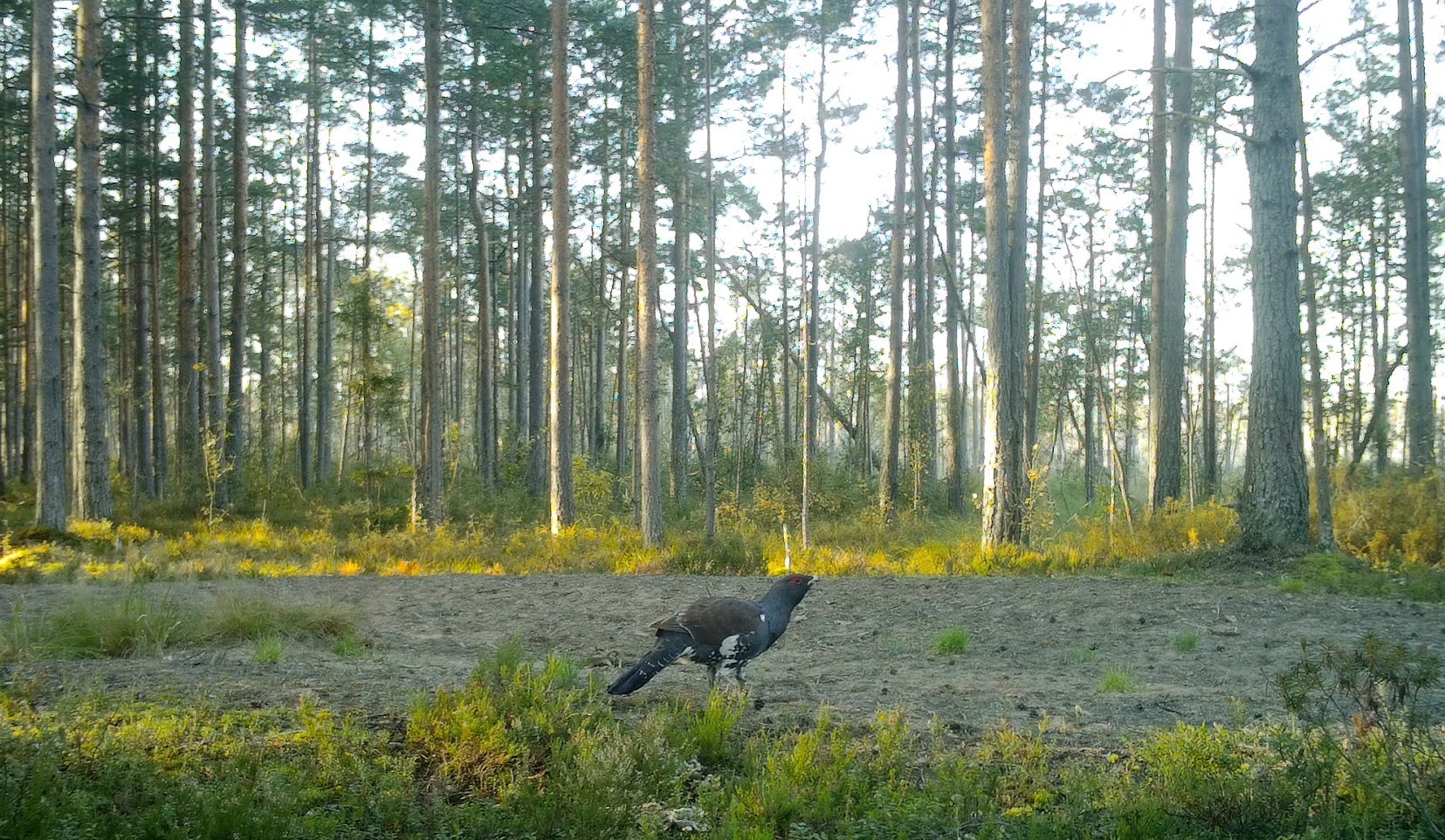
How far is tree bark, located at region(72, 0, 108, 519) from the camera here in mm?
16406

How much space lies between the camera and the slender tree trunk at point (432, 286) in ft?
59.1

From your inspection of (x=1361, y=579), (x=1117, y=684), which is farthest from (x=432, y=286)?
(x=1361, y=579)

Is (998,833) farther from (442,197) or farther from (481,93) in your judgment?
(442,197)

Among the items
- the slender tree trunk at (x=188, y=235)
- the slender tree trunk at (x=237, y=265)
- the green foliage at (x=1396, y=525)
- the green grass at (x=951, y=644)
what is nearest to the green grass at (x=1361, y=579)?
the green foliage at (x=1396, y=525)

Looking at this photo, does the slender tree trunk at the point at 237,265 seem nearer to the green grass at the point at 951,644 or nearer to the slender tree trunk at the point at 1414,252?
the green grass at the point at 951,644

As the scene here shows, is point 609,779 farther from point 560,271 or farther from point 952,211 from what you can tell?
point 952,211

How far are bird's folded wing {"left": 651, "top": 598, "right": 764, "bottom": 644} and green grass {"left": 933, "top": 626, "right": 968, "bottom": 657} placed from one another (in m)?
3.18

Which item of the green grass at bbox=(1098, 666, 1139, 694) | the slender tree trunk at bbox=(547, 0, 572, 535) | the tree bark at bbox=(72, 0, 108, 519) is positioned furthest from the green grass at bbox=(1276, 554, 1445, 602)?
the tree bark at bbox=(72, 0, 108, 519)

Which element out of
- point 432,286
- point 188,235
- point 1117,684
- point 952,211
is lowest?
point 1117,684

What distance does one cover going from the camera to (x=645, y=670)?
16.5 feet

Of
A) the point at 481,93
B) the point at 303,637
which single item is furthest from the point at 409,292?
the point at 303,637

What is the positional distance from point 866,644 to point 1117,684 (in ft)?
8.45

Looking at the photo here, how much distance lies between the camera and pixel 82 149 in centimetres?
1634

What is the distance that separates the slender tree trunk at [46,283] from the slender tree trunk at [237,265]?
4.26m
